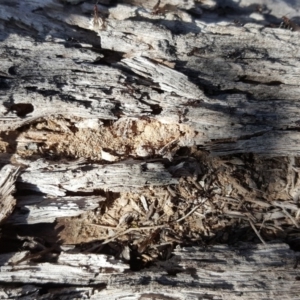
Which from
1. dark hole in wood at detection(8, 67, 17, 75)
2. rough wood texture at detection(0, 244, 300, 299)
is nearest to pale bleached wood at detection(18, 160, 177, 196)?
rough wood texture at detection(0, 244, 300, 299)

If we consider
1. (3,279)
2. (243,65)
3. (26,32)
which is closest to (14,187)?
(3,279)

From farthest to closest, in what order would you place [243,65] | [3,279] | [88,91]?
1. [243,65]
2. [88,91]
3. [3,279]

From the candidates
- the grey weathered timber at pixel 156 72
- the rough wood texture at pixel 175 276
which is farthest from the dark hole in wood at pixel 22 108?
the rough wood texture at pixel 175 276

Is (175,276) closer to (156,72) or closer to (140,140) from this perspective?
(140,140)

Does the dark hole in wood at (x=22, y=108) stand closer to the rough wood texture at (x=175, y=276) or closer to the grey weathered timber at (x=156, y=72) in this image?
the grey weathered timber at (x=156, y=72)

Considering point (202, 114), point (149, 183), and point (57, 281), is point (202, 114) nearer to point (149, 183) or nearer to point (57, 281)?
point (149, 183)

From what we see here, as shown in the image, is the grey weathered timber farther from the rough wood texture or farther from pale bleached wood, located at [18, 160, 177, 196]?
the rough wood texture
